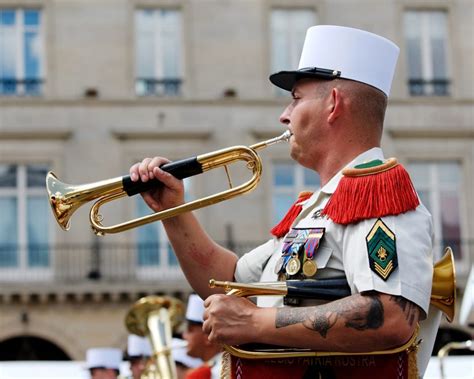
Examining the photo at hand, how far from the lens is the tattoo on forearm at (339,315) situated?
3508 mm

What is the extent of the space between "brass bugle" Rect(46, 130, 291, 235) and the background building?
23.2m

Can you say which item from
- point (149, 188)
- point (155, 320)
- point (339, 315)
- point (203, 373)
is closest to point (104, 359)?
point (155, 320)

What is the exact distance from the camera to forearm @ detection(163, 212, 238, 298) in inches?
167

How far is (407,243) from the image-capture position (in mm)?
3584

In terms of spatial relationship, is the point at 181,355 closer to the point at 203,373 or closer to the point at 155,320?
the point at 155,320

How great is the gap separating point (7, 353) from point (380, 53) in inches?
1004

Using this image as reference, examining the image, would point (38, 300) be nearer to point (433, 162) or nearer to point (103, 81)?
point (103, 81)

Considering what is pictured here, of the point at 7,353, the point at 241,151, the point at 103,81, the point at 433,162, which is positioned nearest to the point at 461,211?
the point at 433,162

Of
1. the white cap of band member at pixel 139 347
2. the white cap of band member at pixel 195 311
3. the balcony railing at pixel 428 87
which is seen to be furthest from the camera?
the balcony railing at pixel 428 87

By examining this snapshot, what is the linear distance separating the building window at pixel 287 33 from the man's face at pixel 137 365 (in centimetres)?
1719

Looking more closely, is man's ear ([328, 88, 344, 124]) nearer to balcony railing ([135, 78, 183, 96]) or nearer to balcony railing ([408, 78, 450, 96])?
balcony railing ([135, 78, 183, 96])

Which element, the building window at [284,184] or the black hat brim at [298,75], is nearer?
the black hat brim at [298,75]

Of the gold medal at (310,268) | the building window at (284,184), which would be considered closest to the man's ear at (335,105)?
the gold medal at (310,268)

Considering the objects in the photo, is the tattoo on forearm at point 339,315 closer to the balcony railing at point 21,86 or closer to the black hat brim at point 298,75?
the black hat brim at point 298,75
